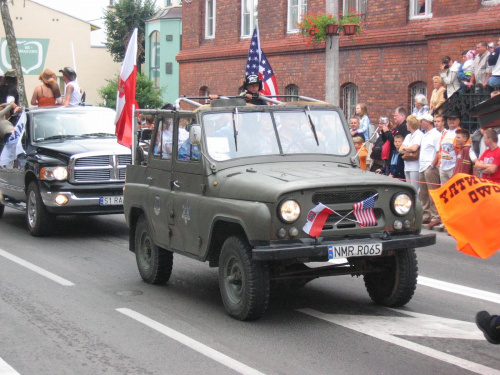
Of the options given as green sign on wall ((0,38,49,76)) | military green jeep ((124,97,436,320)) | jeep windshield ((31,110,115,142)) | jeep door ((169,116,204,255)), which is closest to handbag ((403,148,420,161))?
jeep windshield ((31,110,115,142))

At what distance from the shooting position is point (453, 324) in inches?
296

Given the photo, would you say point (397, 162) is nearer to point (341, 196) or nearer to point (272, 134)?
point (272, 134)

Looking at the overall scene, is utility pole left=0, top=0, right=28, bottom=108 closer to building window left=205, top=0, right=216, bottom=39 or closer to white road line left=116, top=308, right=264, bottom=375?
building window left=205, top=0, right=216, bottom=39

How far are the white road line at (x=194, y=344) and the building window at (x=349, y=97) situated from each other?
1795 cm

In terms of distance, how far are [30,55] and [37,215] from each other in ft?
127

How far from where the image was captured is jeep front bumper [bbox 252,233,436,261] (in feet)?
23.0

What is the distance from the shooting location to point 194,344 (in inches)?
270

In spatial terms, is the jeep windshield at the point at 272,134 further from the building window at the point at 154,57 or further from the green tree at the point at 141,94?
the building window at the point at 154,57

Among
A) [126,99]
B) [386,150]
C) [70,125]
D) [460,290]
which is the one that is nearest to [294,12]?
[386,150]

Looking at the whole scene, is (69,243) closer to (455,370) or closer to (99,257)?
(99,257)

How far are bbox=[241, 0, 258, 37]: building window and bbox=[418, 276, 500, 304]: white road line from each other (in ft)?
69.5

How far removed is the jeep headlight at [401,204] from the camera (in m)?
7.57

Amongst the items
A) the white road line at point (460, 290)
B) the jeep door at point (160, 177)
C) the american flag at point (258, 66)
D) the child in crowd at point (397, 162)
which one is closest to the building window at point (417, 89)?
the child in crowd at point (397, 162)

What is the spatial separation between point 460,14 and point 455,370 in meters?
15.7
